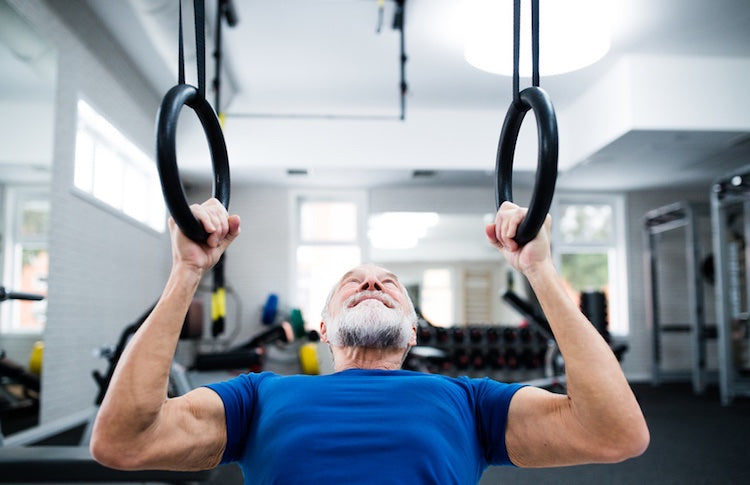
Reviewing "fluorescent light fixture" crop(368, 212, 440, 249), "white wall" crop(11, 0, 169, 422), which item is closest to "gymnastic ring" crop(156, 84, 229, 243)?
"white wall" crop(11, 0, 169, 422)

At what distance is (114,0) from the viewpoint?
3490 millimetres

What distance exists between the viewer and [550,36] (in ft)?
10.2

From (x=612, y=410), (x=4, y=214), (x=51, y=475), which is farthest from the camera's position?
(x=4, y=214)

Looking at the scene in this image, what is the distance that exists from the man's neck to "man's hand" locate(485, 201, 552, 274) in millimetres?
408

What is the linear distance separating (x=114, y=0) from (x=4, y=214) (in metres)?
1.53

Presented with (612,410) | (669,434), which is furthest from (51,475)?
(669,434)

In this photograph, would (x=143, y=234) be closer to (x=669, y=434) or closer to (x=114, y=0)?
(x=114, y=0)

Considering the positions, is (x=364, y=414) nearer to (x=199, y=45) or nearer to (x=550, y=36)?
(x=199, y=45)

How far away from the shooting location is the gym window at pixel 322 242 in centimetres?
670

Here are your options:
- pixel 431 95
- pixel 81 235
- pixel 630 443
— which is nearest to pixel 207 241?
pixel 630 443

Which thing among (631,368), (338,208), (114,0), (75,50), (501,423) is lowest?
(631,368)

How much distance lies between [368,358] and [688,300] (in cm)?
679

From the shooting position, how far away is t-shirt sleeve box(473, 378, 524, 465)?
1.09 m

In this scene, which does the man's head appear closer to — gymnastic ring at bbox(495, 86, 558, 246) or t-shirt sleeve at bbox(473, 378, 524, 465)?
t-shirt sleeve at bbox(473, 378, 524, 465)
